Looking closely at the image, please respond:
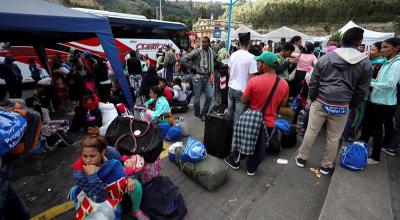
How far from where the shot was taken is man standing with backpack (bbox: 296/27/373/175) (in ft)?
9.21

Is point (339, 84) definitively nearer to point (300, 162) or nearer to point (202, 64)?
point (300, 162)

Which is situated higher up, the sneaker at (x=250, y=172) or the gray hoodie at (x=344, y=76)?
the gray hoodie at (x=344, y=76)

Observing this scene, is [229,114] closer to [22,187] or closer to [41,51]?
[22,187]

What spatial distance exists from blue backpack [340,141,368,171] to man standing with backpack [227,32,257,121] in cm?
160

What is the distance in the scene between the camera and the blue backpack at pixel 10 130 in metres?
1.46

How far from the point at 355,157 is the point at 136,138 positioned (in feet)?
9.60

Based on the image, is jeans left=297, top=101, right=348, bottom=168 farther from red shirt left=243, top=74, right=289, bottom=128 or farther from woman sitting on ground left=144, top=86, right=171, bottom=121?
woman sitting on ground left=144, top=86, right=171, bottom=121

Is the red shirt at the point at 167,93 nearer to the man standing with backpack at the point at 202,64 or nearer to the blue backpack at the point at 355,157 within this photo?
the man standing with backpack at the point at 202,64

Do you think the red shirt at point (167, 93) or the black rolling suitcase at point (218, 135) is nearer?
the black rolling suitcase at point (218, 135)

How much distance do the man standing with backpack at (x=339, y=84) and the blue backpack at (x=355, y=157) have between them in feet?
0.84

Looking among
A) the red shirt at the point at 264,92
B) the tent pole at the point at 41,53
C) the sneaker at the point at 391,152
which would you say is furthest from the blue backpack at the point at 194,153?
the tent pole at the point at 41,53

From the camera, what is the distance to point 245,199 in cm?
299

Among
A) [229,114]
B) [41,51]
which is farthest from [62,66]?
[229,114]

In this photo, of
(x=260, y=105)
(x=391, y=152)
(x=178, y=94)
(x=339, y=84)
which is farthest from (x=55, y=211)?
(x=391, y=152)
